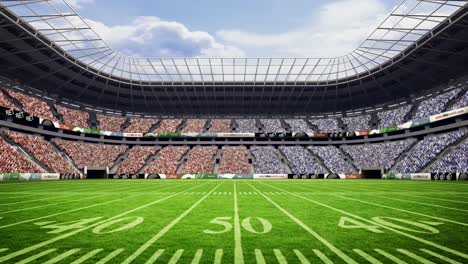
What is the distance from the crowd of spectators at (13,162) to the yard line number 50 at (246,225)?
36882 mm

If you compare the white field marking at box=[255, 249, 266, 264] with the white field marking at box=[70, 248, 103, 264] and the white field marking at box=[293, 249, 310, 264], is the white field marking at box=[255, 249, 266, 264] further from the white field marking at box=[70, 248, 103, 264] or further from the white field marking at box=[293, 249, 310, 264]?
the white field marking at box=[70, 248, 103, 264]

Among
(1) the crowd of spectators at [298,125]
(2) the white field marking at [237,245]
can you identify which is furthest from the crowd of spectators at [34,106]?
(2) the white field marking at [237,245]

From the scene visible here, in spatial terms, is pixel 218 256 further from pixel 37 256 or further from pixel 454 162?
pixel 454 162

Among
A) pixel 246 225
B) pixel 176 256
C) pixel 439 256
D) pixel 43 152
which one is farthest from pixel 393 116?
pixel 176 256

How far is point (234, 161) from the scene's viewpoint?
2391 inches

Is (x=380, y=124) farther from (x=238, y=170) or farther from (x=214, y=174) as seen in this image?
(x=214, y=174)

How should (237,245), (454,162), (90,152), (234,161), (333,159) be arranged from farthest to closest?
(333,159) → (234,161) → (90,152) → (454,162) → (237,245)

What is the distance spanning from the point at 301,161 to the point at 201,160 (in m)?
18.8

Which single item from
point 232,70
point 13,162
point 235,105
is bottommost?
point 13,162

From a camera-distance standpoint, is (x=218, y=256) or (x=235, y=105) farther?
(x=235, y=105)

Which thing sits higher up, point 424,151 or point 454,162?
point 424,151

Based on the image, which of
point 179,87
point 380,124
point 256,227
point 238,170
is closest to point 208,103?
point 179,87

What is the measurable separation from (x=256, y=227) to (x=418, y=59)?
44.9m

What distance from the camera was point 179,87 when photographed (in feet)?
202
